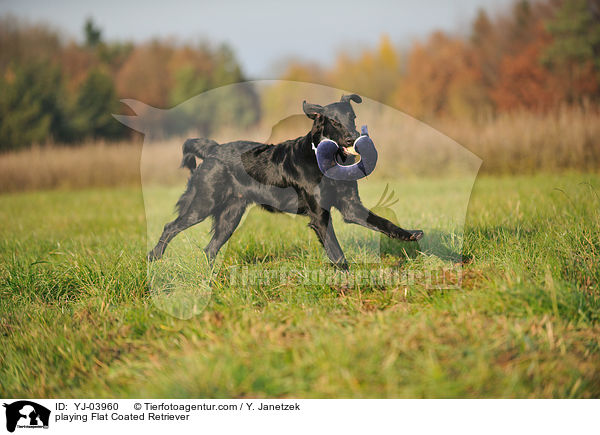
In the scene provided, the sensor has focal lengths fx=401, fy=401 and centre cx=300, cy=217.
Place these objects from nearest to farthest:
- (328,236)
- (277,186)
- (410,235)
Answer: (410,235), (328,236), (277,186)

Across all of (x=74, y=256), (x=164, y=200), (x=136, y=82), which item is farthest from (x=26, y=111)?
(x=74, y=256)

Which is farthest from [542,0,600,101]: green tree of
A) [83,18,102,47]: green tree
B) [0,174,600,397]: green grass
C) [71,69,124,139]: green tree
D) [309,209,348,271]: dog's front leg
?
[83,18,102,47]: green tree

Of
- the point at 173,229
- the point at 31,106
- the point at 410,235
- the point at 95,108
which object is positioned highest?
the point at 95,108

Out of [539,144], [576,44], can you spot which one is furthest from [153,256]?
[576,44]

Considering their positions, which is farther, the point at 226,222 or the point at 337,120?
the point at 226,222

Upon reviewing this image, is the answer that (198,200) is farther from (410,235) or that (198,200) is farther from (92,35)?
(92,35)

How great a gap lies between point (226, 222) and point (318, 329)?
1622 millimetres

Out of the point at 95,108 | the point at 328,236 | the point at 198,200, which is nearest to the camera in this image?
the point at 328,236

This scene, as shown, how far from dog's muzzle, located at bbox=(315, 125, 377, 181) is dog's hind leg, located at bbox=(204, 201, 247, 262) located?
3.01 ft

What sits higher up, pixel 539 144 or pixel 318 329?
pixel 539 144

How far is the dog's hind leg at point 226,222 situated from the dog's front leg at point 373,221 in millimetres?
943
